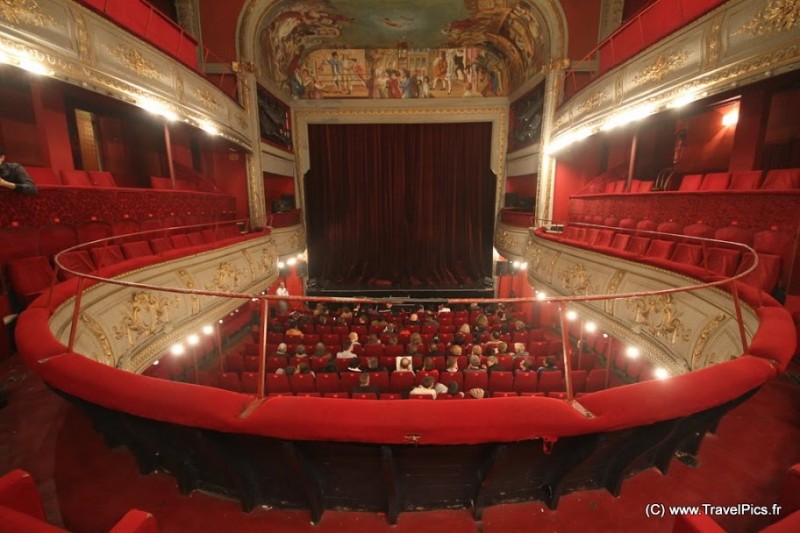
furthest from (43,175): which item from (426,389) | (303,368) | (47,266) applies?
(426,389)

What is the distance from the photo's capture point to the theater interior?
1.56m

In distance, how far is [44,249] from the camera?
4.40m

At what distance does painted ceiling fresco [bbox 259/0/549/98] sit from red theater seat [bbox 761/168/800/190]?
7.36 meters

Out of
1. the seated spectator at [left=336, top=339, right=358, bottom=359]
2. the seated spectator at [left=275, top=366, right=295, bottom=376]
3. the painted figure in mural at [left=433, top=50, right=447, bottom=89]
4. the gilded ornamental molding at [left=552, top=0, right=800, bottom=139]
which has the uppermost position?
the painted figure in mural at [left=433, top=50, right=447, bottom=89]

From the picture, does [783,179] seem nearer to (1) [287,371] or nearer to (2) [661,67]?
(2) [661,67]

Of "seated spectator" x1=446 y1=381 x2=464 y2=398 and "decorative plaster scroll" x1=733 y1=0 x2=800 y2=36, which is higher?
"decorative plaster scroll" x1=733 y1=0 x2=800 y2=36

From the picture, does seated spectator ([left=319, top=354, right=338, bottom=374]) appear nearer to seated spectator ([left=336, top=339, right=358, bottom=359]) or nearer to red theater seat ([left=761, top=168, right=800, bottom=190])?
seated spectator ([left=336, top=339, right=358, bottom=359])

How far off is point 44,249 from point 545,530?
6.35 meters

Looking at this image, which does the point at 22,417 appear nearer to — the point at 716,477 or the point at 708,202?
the point at 716,477

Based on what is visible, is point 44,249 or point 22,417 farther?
point 44,249

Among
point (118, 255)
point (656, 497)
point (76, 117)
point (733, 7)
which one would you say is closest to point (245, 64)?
point (76, 117)

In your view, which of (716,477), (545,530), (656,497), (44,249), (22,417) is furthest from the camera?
(44,249)

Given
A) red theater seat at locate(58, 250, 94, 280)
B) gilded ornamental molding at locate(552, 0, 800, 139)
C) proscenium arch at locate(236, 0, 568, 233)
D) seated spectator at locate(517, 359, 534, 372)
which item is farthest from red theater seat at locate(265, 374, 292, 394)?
gilded ornamental molding at locate(552, 0, 800, 139)

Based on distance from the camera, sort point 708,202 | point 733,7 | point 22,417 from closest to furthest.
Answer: point 22,417 → point 733,7 → point 708,202
